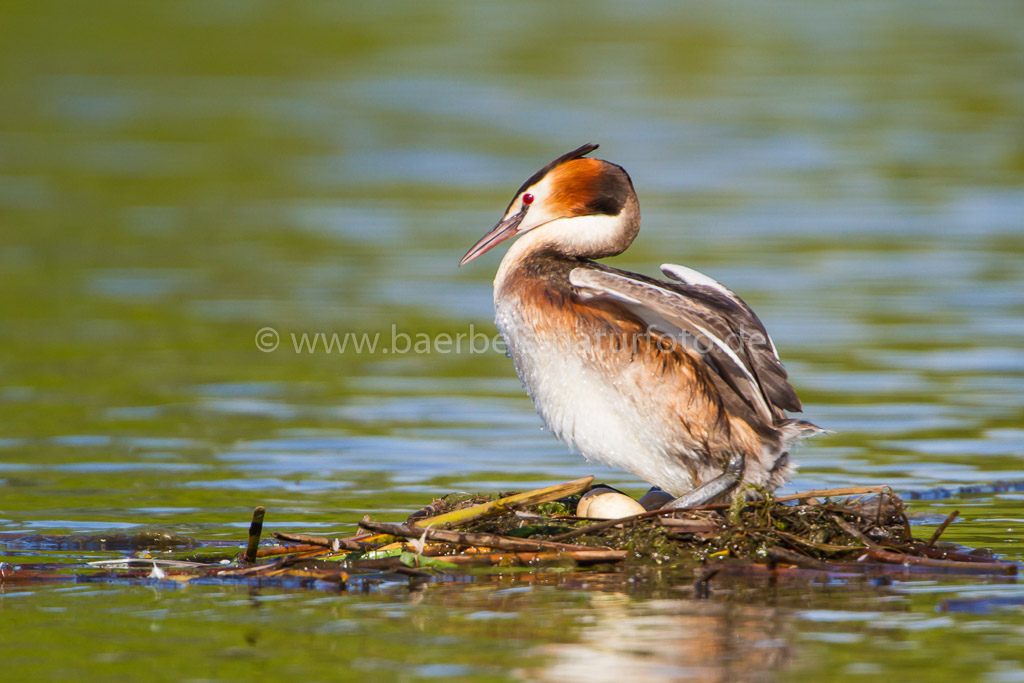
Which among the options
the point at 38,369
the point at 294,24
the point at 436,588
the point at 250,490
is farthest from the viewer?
the point at 294,24

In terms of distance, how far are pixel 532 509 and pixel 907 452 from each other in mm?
3986

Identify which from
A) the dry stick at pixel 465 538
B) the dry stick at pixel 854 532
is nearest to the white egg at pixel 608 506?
the dry stick at pixel 465 538

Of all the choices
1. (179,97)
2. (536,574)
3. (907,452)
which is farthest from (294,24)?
(536,574)

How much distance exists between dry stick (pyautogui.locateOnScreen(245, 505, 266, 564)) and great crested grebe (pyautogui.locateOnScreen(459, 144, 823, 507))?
181 cm

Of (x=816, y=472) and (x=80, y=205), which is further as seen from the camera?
(x=80, y=205)

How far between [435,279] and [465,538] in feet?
36.3

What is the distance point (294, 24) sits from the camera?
143ft

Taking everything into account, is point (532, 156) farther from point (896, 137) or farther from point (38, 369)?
point (38, 369)

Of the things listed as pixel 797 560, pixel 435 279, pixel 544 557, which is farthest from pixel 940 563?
pixel 435 279

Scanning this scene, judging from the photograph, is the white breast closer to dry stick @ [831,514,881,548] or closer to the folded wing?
the folded wing

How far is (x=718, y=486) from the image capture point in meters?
8.46

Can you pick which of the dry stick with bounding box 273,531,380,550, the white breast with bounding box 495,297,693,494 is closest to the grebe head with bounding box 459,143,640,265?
the white breast with bounding box 495,297,693,494

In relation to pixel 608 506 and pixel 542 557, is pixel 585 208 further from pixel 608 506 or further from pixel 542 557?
pixel 542 557

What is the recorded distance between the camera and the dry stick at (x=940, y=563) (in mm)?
7500
